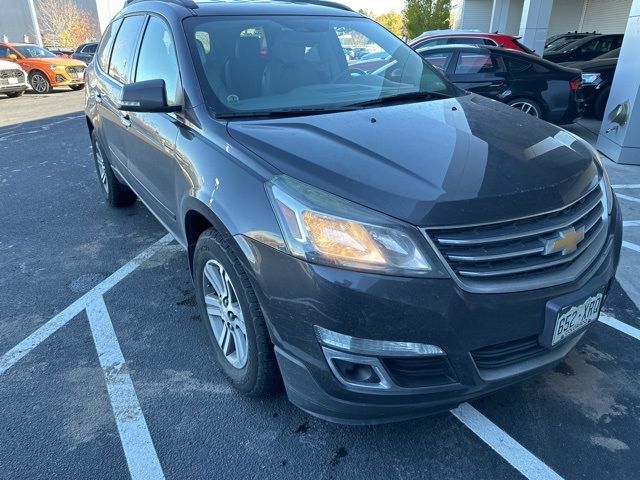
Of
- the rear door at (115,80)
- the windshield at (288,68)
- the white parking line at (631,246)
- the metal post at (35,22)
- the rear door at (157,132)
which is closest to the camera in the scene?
the windshield at (288,68)

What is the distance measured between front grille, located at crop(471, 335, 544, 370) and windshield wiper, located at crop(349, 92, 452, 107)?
1.49m

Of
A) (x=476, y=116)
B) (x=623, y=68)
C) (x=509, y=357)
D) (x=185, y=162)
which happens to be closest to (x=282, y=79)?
(x=185, y=162)

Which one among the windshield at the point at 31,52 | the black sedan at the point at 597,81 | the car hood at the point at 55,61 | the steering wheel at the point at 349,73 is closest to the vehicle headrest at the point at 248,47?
the steering wheel at the point at 349,73

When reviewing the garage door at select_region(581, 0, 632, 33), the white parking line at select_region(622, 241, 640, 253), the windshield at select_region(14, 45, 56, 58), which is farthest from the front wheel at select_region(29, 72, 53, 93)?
the garage door at select_region(581, 0, 632, 33)

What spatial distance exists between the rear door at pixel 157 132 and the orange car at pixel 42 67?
15262 mm

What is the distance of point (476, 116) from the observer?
2676mm

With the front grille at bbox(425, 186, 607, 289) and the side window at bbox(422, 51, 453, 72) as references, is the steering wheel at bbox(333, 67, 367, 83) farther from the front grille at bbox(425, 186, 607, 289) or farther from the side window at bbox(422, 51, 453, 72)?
the side window at bbox(422, 51, 453, 72)

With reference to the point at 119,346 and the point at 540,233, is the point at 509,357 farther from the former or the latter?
the point at 119,346

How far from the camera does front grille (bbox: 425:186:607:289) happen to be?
1.78 meters

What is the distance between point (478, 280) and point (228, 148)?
1222mm

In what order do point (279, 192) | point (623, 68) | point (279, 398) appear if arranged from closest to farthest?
point (279, 192) < point (279, 398) < point (623, 68)

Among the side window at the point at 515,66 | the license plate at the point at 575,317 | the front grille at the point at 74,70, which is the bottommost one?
the front grille at the point at 74,70

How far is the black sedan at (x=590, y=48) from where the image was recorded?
12375 mm

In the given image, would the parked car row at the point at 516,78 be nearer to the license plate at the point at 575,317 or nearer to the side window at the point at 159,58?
the side window at the point at 159,58
